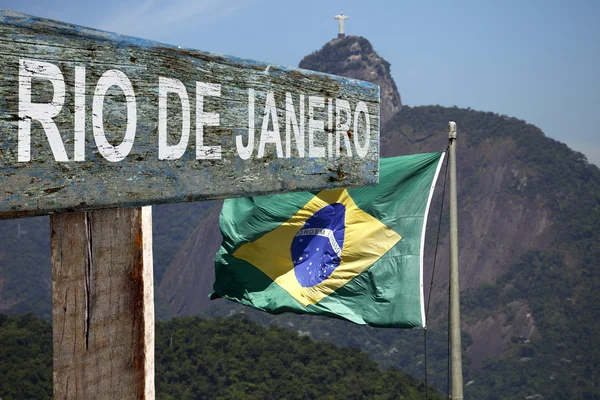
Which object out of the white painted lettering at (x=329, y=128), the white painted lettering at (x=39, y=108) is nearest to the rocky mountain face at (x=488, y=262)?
the white painted lettering at (x=329, y=128)

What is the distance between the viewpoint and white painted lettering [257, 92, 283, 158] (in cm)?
146

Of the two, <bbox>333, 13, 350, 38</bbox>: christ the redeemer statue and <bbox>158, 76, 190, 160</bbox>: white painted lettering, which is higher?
<bbox>333, 13, 350, 38</bbox>: christ the redeemer statue

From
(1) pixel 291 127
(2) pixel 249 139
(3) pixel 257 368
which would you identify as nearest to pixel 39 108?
(2) pixel 249 139

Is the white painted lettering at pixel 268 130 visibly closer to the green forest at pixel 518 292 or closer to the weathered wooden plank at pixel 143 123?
the weathered wooden plank at pixel 143 123

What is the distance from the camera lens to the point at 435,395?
44.2 m

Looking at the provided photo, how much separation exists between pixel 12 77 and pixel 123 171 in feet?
0.74

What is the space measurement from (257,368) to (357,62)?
304 feet

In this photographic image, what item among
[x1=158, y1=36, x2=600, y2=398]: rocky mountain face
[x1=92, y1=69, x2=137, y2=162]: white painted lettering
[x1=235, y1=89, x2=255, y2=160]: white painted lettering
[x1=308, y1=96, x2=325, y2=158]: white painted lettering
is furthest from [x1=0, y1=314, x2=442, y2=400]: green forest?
[x1=92, y1=69, x2=137, y2=162]: white painted lettering

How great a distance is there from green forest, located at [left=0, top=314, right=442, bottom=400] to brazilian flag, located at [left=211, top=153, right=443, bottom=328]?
122 ft

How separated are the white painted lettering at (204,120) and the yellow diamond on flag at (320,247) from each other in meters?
4.94

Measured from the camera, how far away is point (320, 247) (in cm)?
660

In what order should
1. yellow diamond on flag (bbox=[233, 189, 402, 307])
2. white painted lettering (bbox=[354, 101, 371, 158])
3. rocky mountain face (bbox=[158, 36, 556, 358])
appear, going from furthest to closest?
rocky mountain face (bbox=[158, 36, 556, 358]), yellow diamond on flag (bbox=[233, 189, 402, 307]), white painted lettering (bbox=[354, 101, 371, 158])

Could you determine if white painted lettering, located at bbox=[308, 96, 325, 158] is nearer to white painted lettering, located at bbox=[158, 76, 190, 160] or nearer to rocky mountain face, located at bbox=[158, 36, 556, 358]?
white painted lettering, located at bbox=[158, 76, 190, 160]

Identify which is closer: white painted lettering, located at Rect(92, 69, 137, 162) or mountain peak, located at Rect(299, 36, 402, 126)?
white painted lettering, located at Rect(92, 69, 137, 162)
